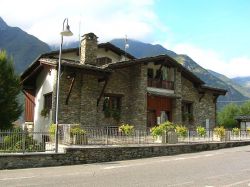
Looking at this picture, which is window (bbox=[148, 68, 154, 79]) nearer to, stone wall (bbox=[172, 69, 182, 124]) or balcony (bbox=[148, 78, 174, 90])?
balcony (bbox=[148, 78, 174, 90])

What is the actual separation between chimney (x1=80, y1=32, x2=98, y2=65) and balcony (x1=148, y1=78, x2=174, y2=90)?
18.1 ft

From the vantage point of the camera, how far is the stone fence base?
16.6 m

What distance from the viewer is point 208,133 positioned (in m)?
27.4

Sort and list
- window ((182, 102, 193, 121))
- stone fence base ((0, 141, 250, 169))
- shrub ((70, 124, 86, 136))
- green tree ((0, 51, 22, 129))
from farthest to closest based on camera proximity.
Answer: window ((182, 102, 193, 121))
green tree ((0, 51, 22, 129))
shrub ((70, 124, 86, 136))
stone fence base ((0, 141, 250, 169))

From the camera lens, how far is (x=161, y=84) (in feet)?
106

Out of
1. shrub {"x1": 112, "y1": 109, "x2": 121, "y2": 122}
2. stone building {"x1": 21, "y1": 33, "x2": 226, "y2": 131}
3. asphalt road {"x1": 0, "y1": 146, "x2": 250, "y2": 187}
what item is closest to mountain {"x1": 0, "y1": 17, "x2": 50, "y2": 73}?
stone building {"x1": 21, "y1": 33, "x2": 226, "y2": 131}

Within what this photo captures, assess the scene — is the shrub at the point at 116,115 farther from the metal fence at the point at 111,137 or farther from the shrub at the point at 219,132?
the shrub at the point at 219,132

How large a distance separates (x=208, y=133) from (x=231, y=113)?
279 feet

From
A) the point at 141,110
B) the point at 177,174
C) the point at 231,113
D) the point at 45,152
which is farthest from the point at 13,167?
the point at 231,113

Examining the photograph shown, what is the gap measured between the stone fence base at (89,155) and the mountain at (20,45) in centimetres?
10877

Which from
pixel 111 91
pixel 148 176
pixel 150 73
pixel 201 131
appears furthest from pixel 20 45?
pixel 148 176

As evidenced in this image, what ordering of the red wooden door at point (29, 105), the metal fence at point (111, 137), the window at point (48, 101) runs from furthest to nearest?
the red wooden door at point (29, 105) → the window at point (48, 101) → the metal fence at point (111, 137)

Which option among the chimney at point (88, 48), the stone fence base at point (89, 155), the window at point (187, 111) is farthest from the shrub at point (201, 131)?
the window at point (187, 111)

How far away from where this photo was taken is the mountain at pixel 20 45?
430ft
